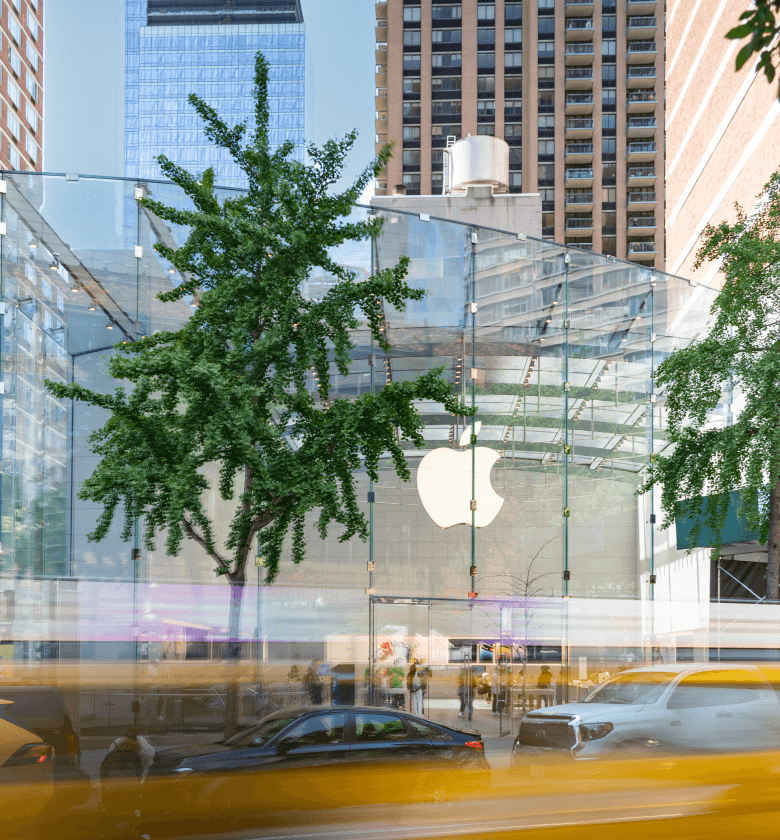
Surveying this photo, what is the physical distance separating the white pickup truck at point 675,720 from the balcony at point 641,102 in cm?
8059

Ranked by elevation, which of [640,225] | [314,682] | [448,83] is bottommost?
[314,682]

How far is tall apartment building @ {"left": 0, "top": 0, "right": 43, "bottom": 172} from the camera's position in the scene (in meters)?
73.6

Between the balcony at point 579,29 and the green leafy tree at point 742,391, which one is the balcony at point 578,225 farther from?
the green leafy tree at point 742,391

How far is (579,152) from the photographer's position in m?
80.0

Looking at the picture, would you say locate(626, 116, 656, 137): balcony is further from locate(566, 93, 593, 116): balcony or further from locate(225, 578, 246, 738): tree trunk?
locate(225, 578, 246, 738): tree trunk

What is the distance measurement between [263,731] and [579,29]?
85.3 m

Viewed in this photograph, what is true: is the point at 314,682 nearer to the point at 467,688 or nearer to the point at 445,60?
the point at 467,688

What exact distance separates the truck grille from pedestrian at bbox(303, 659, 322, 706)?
6.38 metres

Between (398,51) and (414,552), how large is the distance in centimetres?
7122

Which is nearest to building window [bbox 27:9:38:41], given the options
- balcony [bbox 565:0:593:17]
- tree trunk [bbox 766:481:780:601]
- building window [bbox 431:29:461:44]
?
building window [bbox 431:29:461:44]

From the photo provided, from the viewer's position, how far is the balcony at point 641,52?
79500 millimetres

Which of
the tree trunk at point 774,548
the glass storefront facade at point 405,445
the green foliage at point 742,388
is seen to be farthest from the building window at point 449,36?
the tree trunk at point 774,548

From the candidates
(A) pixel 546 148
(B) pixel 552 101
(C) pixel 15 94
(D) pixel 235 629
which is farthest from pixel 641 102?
(D) pixel 235 629

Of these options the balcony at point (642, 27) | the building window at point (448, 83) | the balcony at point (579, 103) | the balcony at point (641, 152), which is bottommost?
the balcony at point (641, 152)
